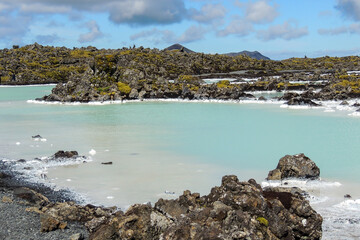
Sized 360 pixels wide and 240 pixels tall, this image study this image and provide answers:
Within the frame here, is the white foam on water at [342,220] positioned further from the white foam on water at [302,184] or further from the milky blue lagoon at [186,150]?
the white foam on water at [302,184]

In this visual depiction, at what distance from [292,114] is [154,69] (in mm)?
70800

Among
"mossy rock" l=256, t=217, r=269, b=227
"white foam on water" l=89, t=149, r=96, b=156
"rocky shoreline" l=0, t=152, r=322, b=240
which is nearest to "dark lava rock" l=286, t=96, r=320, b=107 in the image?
"white foam on water" l=89, t=149, r=96, b=156

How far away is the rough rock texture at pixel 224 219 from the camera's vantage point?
6973 millimetres

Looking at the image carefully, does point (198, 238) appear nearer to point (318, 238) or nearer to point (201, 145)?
point (318, 238)

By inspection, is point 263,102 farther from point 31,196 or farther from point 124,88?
point 31,196

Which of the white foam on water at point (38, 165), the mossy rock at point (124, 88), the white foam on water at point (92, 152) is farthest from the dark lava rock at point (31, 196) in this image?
the mossy rock at point (124, 88)

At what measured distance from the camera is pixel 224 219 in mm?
7262

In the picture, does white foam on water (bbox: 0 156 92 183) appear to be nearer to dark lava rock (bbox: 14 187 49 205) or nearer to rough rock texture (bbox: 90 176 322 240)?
dark lava rock (bbox: 14 187 49 205)

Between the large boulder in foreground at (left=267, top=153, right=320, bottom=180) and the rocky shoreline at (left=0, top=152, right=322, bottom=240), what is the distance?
14.6 feet

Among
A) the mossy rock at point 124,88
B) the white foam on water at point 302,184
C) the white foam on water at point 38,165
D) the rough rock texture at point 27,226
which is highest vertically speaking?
the mossy rock at point 124,88

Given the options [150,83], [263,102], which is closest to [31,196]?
[263,102]

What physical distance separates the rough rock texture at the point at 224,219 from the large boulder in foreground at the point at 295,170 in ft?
15.2

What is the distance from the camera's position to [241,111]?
1462 inches

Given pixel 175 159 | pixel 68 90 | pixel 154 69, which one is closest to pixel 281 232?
pixel 175 159
